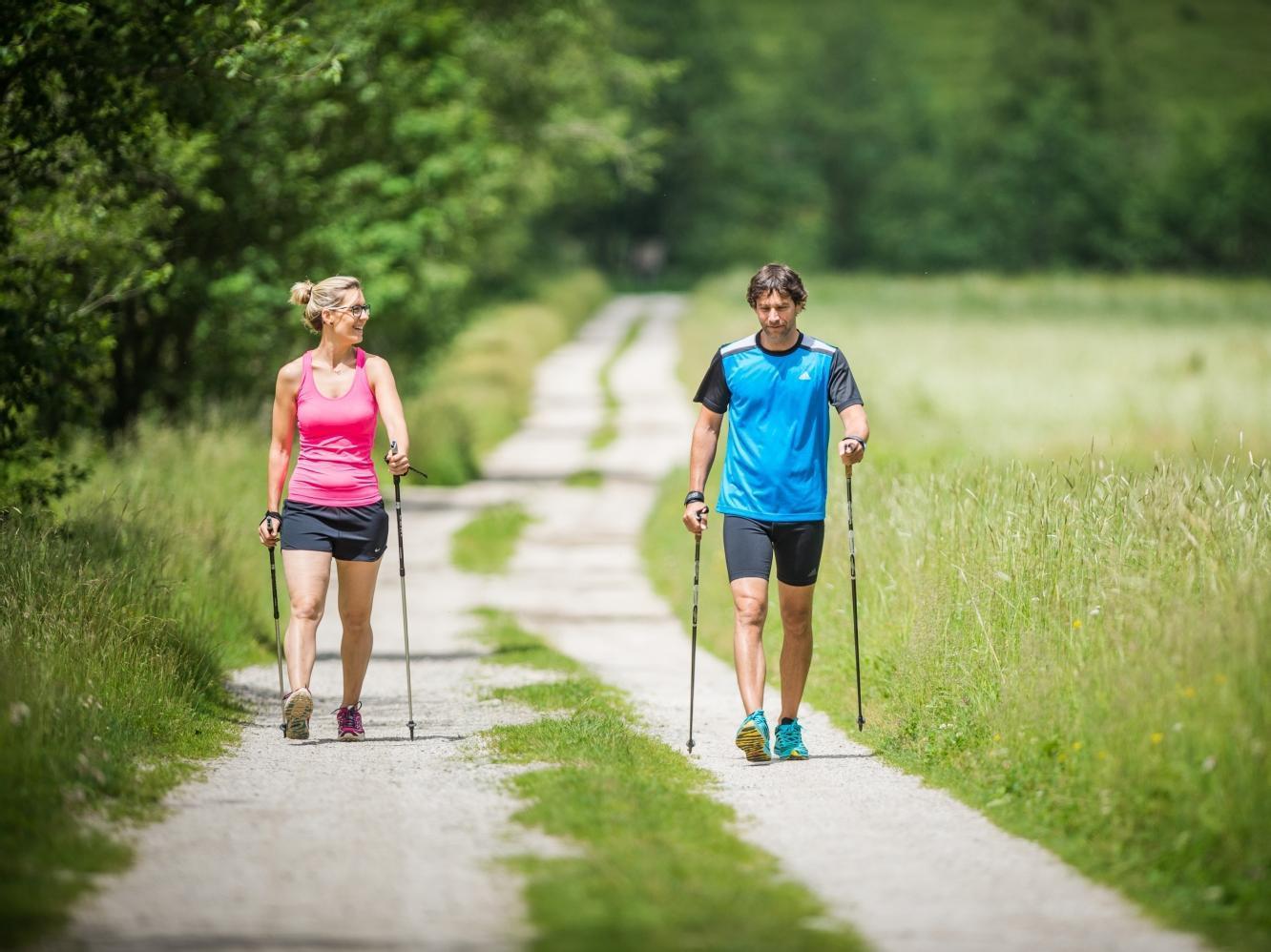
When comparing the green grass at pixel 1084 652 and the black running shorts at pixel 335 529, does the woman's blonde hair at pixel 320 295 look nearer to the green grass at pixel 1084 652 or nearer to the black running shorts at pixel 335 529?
the black running shorts at pixel 335 529

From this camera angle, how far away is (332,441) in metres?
8.93

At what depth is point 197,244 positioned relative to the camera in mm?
22094

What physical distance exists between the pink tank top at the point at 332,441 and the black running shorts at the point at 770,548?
6.27 ft

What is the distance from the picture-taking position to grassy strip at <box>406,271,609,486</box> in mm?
28344

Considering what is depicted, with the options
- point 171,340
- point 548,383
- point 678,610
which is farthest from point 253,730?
point 548,383

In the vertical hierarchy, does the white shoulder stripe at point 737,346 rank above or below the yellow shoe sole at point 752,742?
above

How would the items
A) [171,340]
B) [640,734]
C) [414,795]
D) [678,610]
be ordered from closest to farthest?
1. [414,795]
2. [640,734]
3. [678,610]
4. [171,340]

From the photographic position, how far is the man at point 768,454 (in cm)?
860

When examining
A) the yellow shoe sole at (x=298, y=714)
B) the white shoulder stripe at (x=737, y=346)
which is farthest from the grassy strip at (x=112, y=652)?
the white shoulder stripe at (x=737, y=346)


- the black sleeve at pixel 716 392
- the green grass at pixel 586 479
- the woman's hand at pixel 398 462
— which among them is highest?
the black sleeve at pixel 716 392

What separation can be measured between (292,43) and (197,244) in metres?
11.3

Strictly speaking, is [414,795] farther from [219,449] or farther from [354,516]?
[219,449]

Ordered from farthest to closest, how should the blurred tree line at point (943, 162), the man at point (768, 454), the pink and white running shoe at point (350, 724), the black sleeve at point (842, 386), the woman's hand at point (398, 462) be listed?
the blurred tree line at point (943, 162) < the pink and white running shoe at point (350, 724) < the woman's hand at point (398, 462) < the black sleeve at point (842, 386) < the man at point (768, 454)

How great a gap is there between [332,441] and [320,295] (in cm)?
77
